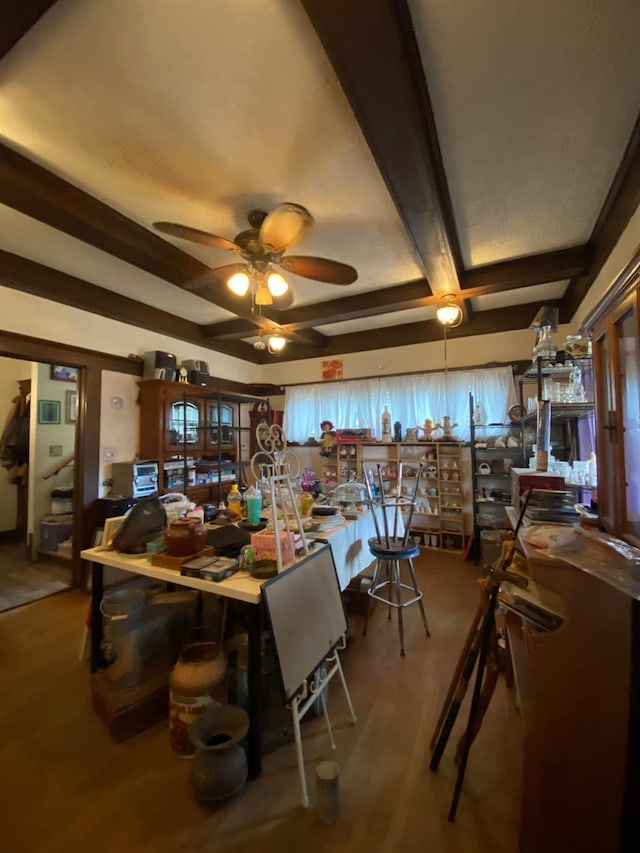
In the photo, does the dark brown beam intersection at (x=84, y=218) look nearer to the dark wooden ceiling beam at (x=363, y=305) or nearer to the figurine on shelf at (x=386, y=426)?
the dark wooden ceiling beam at (x=363, y=305)

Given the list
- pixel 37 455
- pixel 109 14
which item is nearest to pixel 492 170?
pixel 109 14

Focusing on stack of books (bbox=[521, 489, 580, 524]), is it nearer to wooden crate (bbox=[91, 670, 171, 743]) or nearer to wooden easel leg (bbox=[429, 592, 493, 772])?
wooden easel leg (bbox=[429, 592, 493, 772])

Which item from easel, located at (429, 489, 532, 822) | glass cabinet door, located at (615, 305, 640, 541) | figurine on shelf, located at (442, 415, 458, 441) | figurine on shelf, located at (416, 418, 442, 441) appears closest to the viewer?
easel, located at (429, 489, 532, 822)

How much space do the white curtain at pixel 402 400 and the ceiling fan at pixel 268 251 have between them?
263cm

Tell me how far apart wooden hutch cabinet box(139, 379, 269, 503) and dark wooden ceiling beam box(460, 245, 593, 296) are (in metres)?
2.99

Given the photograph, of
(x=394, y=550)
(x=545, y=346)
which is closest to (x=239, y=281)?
(x=394, y=550)

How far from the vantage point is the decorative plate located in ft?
12.9

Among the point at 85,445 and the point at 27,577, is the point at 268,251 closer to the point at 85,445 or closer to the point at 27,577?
the point at 85,445

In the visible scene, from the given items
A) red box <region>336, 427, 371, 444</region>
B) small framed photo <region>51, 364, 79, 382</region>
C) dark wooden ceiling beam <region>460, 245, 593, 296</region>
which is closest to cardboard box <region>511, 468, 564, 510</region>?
dark wooden ceiling beam <region>460, 245, 593, 296</region>

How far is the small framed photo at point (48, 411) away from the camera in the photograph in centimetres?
430

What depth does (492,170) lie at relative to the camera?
1920 millimetres

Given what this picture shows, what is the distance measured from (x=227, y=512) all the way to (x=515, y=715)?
202 cm

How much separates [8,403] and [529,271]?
6.13 m

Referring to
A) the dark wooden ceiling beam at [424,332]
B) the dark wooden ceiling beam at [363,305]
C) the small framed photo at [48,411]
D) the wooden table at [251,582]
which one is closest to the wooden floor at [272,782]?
the wooden table at [251,582]
